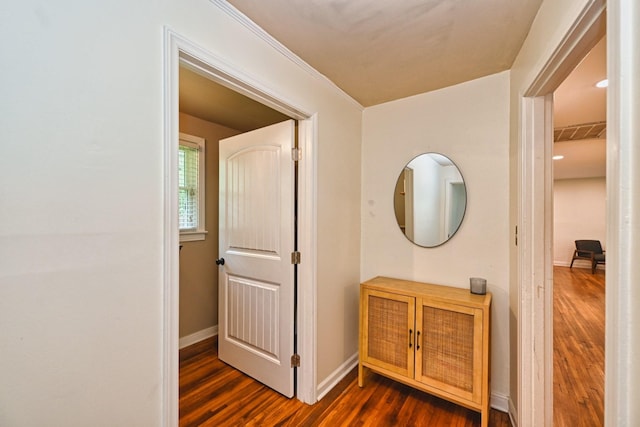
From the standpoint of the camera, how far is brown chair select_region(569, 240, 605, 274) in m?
6.16

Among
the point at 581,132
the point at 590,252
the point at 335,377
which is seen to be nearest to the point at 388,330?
the point at 335,377

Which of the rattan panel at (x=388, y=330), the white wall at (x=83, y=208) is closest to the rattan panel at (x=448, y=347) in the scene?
the rattan panel at (x=388, y=330)

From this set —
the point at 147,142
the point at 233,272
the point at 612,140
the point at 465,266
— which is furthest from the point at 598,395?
the point at 147,142

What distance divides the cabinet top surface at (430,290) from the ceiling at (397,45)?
1.55 meters

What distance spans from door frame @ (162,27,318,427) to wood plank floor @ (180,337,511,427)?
0.17m

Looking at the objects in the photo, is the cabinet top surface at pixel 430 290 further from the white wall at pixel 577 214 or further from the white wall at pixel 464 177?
the white wall at pixel 577 214

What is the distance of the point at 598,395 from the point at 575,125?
8.98 feet

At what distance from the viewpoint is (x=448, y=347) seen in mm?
1770

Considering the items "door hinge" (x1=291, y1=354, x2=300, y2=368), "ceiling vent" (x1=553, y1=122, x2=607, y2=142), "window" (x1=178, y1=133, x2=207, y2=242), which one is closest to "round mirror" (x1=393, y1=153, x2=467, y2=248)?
"door hinge" (x1=291, y1=354, x2=300, y2=368)

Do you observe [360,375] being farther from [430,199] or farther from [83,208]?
[83,208]

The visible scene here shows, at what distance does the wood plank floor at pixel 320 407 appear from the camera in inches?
68.9

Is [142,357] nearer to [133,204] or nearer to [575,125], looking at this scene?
[133,204]

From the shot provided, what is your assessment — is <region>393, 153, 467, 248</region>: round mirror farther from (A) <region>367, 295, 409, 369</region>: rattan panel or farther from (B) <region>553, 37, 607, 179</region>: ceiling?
(B) <region>553, 37, 607, 179</region>: ceiling

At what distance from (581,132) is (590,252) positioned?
4.65m
